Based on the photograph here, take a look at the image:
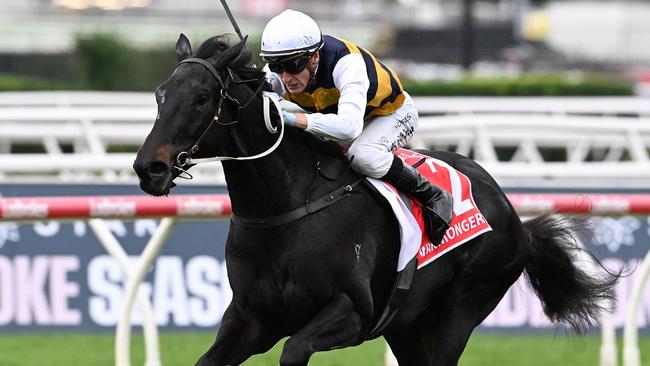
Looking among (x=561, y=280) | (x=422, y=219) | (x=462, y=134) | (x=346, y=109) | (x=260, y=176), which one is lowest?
(x=462, y=134)

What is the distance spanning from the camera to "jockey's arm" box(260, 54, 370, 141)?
4492mm

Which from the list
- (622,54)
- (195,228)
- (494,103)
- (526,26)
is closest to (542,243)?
(195,228)

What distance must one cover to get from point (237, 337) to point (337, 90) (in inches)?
37.5

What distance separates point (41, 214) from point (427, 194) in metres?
1.78

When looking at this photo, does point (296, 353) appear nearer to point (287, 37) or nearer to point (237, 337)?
point (237, 337)

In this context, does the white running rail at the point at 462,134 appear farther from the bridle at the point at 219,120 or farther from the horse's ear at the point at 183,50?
the horse's ear at the point at 183,50

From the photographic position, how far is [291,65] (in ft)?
15.0

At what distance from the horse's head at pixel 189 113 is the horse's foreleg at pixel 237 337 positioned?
1.98ft

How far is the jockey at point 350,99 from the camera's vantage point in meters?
4.51

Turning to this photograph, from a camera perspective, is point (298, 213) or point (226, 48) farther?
point (298, 213)

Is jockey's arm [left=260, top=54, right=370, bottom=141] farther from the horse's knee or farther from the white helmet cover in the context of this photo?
the horse's knee

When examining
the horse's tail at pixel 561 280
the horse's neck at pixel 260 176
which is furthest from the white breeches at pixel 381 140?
the horse's tail at pixel 561 280

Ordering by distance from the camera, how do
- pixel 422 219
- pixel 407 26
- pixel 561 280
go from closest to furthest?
pixel 422 219 → pixel 561 280 → pixel 407 26

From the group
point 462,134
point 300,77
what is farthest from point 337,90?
point 462,134
